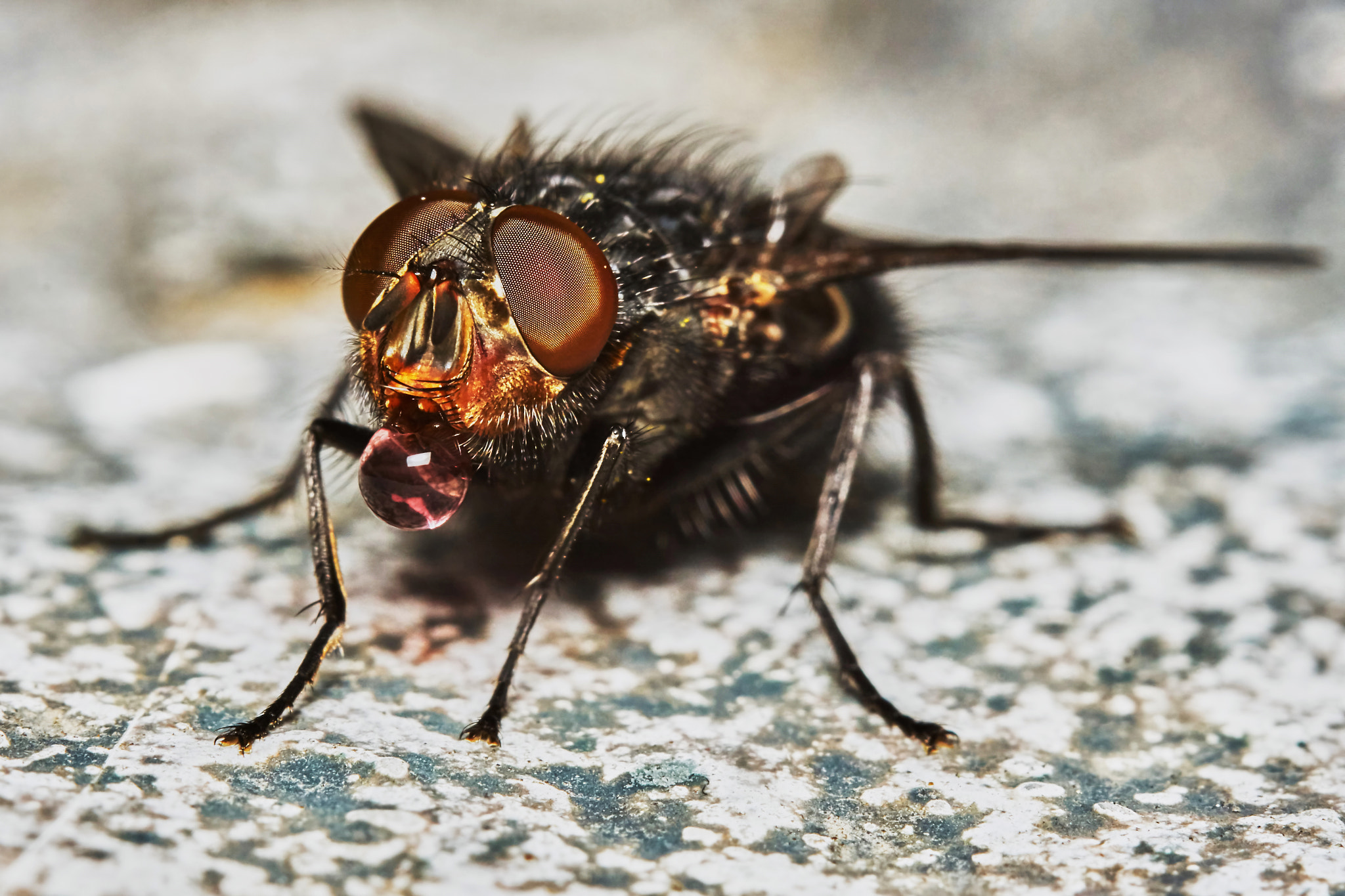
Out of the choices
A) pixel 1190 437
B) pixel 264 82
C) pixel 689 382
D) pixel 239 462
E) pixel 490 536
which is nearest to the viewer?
pixel 689 382

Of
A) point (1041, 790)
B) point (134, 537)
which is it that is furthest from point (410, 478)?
point (1041, 790)

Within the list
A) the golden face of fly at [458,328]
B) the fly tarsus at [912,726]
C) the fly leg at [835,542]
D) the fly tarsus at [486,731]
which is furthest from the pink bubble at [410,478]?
the fly tarsus at [912,726]

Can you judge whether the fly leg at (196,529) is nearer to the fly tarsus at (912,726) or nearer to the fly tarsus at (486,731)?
the fly tarsus at (486,731)

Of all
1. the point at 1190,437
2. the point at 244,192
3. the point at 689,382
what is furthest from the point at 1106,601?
the point at 244,192

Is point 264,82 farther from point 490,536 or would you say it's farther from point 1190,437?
point 1190,437

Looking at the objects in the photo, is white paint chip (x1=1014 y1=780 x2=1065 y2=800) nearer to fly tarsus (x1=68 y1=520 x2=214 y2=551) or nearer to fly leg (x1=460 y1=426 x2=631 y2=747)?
fly leg (x1=460 y1=426 x2=631 y2=747)

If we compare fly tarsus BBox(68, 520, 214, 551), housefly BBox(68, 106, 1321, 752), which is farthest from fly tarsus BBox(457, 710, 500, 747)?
fly tarsus BBox(68, 520, 214, 551)
